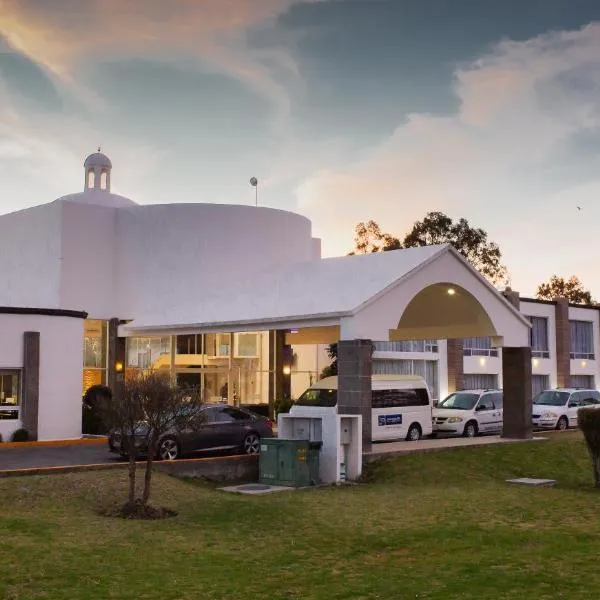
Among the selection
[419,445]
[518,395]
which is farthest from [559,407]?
[419,445]

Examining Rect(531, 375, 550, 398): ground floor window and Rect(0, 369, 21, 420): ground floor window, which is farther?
Rect(531, 375, 550, 398): ground floor window

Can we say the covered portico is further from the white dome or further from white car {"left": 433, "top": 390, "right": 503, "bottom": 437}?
the white dome

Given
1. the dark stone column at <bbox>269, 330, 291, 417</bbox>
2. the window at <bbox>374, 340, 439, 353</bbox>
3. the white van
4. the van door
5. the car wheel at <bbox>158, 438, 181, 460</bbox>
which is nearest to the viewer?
the car wheel at <bbox>158, 438, 181, 460</bbox>

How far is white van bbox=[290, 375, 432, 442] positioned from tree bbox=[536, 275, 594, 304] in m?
57.8

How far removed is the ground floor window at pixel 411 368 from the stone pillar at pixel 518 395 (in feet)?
39.1

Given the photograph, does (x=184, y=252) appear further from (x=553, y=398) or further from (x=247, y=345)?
(x=553, y=398)

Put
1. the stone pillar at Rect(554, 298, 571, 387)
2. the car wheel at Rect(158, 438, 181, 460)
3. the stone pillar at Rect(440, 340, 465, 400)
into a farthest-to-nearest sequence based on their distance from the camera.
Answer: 1. the stone pillar at Rect(554, 298, 571, 387)
2. the stone pillar at Rect(440, 340, 465, 400)
3. the car wheel at Rect(158, 438, 181, 460)

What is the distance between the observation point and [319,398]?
25.2 meters

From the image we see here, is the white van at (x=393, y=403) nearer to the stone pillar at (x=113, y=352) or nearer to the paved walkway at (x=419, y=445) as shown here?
the paved walkway at (x=419, y=445)

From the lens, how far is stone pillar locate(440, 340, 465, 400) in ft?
138

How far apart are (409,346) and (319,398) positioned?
53.0 feet

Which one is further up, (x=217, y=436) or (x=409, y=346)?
(x=409, y=346)

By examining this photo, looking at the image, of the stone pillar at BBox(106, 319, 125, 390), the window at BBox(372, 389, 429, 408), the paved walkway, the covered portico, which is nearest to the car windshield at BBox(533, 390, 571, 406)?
the paved walkway

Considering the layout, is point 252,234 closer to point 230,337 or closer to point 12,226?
point 230,337
